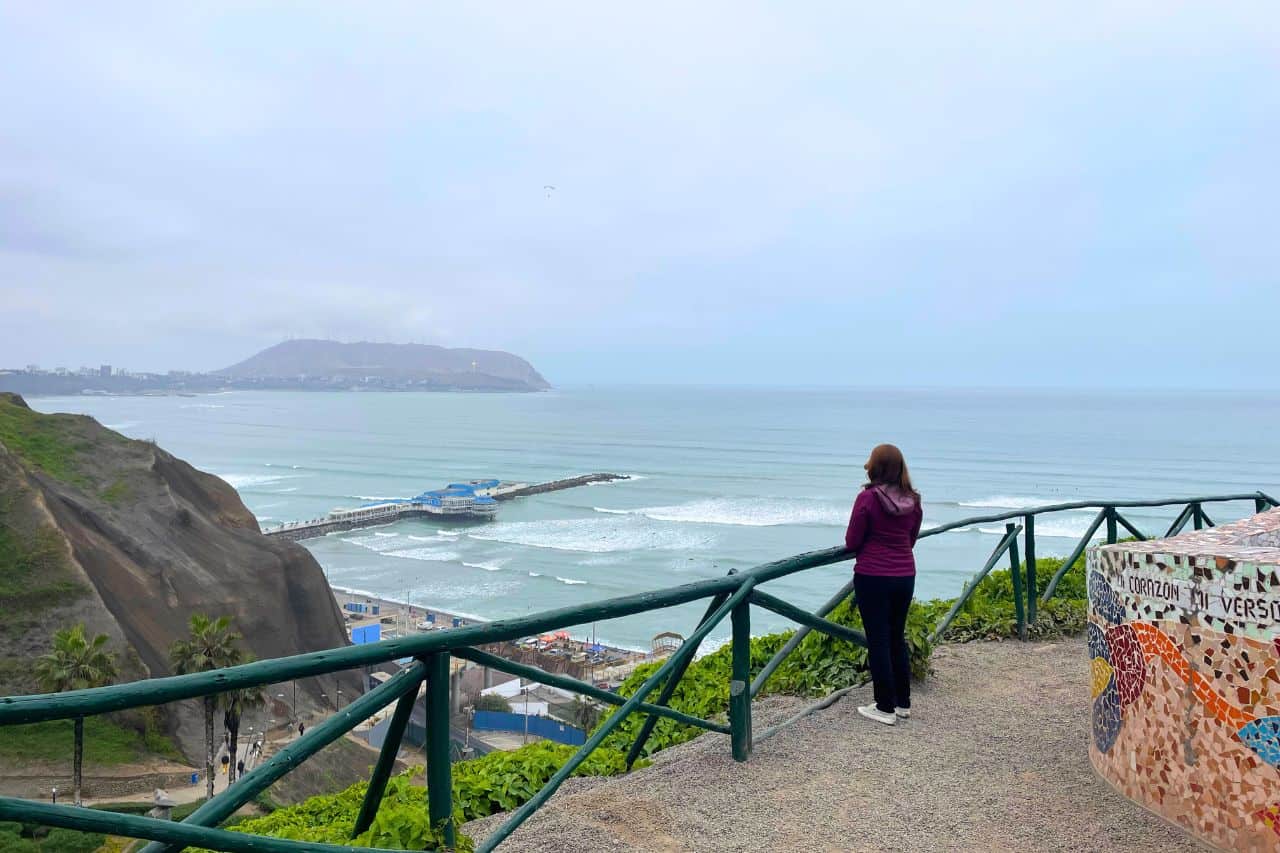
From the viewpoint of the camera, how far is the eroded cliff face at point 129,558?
30445 millimetres

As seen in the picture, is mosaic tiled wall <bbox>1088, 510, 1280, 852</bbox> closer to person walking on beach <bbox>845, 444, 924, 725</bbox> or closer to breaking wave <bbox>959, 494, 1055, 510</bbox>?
person walking on beach <bbox>845, 444, 924, 725</bbox>

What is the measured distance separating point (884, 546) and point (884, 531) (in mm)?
92

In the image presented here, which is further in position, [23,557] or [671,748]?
[23,557]

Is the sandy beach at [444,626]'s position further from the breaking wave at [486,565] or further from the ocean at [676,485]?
the breaking wave at [486,565]

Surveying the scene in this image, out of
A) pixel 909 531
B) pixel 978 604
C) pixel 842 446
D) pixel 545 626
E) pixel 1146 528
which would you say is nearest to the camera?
pixel 545 626

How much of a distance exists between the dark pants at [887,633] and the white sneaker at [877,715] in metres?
0.03

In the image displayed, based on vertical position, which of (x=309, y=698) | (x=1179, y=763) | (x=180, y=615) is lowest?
(x=309, y=698)

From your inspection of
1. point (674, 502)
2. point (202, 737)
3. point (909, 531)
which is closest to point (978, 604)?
point (909, 531)

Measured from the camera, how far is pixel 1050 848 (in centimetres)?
404

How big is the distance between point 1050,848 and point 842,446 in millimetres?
107246

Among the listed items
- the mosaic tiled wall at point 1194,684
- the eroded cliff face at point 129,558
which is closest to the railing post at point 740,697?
the mosaic tiled wall at point 1194,684

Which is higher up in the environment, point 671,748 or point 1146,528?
point 671,748

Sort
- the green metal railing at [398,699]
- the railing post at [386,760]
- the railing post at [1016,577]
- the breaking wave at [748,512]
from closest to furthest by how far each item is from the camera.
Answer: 1. the green metal railing at [398,699]
2. the railing post at [386,760]
3. the railing post at [1016,577]
4. the breaking wave at [748,512]

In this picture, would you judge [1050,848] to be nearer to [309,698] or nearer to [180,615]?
[309,698]
